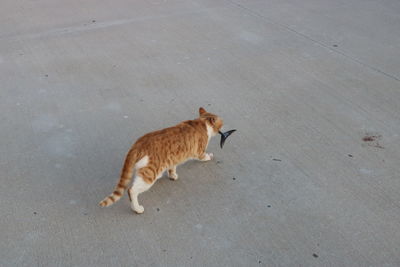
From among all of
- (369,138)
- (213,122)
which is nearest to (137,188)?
(213,122)

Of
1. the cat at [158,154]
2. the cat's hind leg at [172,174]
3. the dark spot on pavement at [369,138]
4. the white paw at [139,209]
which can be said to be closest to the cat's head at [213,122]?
the cat at [158,154]

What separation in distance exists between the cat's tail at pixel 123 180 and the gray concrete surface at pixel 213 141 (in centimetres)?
20

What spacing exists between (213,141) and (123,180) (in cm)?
113

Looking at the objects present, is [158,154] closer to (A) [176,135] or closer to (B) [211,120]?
(A) [176,135]

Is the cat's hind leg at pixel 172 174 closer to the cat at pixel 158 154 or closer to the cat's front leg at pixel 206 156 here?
the cat at pixel 158 154

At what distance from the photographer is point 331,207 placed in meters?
2.99

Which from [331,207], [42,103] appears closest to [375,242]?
[331,207]

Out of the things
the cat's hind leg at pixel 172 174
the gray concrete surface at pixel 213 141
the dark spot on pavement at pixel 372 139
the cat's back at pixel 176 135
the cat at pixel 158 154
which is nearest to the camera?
the gray concrete surface at pixel 213 141

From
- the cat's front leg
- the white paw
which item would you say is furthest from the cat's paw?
the white paw

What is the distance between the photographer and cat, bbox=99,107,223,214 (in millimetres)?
2861

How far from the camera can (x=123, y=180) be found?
9.33 ft

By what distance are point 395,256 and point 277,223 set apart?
2.36 ft

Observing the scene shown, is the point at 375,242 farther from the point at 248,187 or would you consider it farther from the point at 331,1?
the point at 331,1

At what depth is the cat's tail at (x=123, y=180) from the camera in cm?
281
